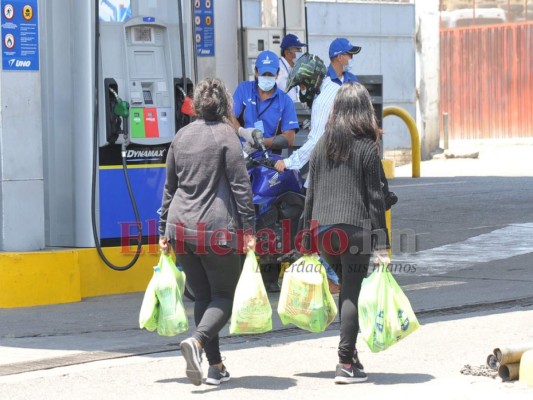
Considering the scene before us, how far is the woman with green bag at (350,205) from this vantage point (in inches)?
281

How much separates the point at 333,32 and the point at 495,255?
48.1 feet

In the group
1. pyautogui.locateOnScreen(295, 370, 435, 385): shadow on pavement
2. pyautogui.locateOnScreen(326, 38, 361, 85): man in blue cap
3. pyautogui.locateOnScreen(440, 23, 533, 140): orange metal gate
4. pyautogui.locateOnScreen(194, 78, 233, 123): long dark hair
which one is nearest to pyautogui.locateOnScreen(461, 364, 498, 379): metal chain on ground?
pyautogui.locateOnScreen(295, 370, 435, 385): shadow on pavement

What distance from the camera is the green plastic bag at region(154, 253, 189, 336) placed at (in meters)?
7.24

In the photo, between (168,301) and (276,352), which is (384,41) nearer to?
(276,352)

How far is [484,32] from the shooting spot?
30297mm

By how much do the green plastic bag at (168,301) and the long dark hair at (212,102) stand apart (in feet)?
2.89

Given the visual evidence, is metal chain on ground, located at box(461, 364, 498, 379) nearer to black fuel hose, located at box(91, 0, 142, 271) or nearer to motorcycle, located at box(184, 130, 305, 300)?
motorcycle, located at box(184, 130, 305, 300)

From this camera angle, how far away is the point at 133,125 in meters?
10.7

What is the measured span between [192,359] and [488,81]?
24490 mm

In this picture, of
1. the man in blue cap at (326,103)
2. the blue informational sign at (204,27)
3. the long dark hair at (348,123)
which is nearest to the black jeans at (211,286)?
the long dark hair at (348,123)

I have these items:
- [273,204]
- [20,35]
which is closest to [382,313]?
[273,204]

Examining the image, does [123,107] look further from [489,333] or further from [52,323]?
[489,333]

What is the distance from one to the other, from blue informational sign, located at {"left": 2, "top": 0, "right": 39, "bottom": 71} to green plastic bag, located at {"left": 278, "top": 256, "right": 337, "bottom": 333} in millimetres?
3740

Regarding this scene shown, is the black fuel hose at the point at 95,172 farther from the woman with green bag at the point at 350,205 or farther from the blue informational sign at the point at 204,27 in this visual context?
the woman with green bag at the point at 350,205
